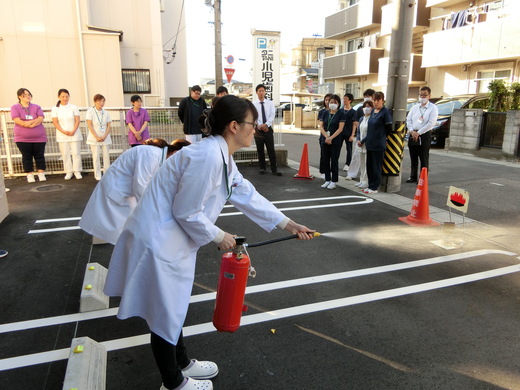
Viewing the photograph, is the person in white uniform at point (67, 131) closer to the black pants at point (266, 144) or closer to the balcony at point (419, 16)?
the black pants at point (266, 144)

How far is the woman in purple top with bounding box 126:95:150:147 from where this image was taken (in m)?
8.28

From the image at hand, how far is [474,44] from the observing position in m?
16.6

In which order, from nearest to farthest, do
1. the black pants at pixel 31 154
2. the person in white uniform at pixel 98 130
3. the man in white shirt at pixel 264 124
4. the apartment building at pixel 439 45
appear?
1. the black pants at pixel 31 154
2. the person in white uniform at pixel 98 130
3. the man in white shirt at pixel 264 124
4. the apartment building at pixel 439 45

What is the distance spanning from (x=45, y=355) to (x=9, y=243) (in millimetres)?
2693

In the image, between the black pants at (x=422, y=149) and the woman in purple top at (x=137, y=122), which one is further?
the woman in purple top at (x=137, y=122)

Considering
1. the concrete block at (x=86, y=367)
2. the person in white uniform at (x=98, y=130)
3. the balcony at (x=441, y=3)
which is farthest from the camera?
the balcony at (x=441, y=3)

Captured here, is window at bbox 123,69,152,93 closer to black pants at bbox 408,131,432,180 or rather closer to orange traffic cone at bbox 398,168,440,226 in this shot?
black pants at bbox 408,131,432,180

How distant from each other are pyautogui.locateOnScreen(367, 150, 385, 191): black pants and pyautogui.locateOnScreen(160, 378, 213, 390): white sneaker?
562 cm

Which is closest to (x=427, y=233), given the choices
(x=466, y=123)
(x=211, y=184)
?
(x=211, y=184)

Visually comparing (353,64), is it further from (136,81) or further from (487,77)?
(136,81)

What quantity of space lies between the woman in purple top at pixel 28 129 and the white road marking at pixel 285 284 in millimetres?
5684

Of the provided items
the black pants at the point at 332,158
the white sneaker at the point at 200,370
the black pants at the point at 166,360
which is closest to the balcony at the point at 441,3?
the black pants at the point at 332,158

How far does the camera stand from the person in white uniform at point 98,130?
8.14 meters

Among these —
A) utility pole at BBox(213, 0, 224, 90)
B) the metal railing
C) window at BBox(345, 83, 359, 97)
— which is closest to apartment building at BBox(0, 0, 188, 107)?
utility pole at BBox(213, 0, 224, 90)
